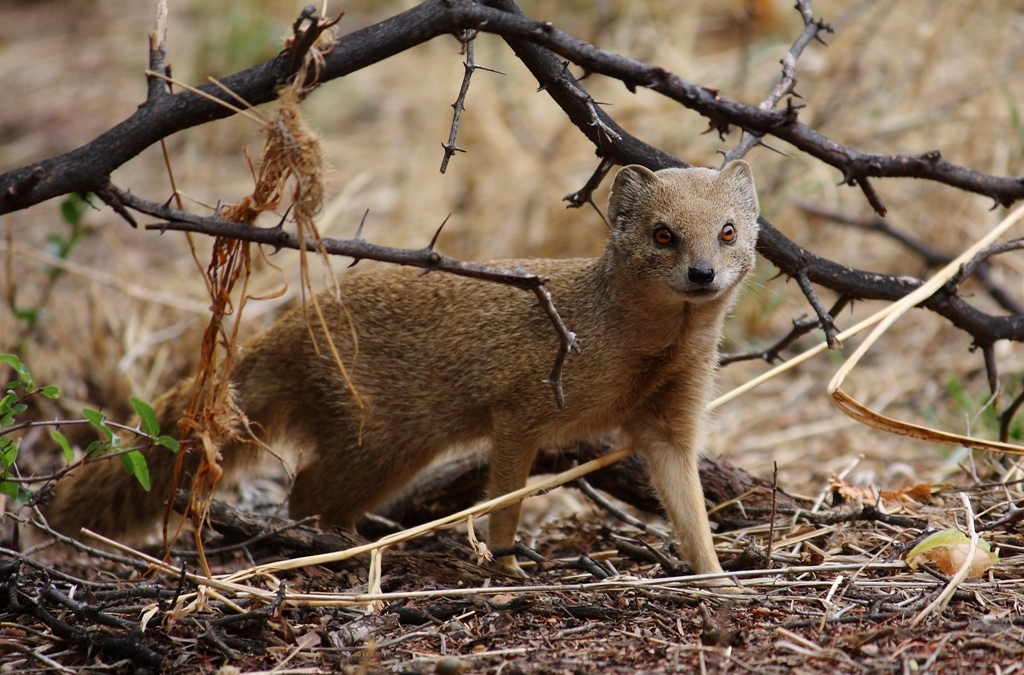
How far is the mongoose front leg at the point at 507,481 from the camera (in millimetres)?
3688

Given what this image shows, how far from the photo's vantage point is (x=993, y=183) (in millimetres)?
3287

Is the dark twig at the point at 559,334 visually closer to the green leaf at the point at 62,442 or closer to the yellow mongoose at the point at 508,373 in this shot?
the yellow mongoose at the point at 508,373

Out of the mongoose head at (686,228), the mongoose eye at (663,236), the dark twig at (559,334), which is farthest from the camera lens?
the mongoose eye at (663,236)

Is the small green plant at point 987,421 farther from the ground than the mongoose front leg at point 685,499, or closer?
farther from the ground

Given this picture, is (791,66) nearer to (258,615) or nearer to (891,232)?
(258,615)

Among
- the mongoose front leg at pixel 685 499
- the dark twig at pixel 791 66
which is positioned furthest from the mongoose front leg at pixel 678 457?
the dark twig at pixel 791 66

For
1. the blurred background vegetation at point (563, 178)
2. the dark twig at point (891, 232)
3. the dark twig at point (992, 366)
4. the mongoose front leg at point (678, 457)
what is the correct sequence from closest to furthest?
the mongoose front leg at point (678, 457) < the dark twig at point (992, 366) < the blurred background vegetation at point (563, 178) < the dark twig at point (891, 232)

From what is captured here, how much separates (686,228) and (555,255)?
3389 mm

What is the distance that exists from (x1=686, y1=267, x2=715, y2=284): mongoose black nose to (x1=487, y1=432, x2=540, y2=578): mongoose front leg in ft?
3.11

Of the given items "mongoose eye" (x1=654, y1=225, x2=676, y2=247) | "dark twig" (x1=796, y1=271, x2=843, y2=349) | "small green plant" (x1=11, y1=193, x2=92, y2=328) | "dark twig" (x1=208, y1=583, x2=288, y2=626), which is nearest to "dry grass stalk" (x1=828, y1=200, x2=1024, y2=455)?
"dark twig" (x1=796, y1=271, x2=843, y2=349)

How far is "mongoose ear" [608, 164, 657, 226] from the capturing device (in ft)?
11.3

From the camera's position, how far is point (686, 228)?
11.0 feet

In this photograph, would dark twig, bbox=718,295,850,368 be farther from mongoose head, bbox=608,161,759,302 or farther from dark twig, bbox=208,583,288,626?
dark twig, bbox=208,583,288,626

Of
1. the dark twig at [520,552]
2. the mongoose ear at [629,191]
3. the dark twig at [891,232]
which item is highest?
the dark twig at [891,232]
